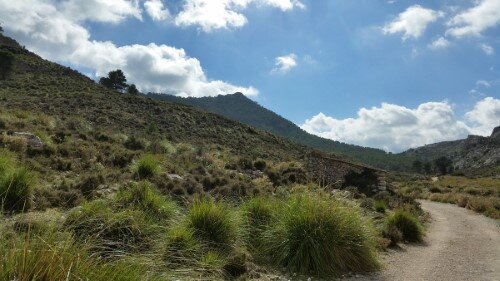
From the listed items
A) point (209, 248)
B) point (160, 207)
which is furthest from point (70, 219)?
point (160, 207)

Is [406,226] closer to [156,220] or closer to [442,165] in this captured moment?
[156,220]

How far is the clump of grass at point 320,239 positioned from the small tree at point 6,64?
4559 centimetres

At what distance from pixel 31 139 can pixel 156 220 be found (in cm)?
1005

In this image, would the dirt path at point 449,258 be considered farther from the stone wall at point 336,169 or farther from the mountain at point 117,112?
the mountain at point 117,112

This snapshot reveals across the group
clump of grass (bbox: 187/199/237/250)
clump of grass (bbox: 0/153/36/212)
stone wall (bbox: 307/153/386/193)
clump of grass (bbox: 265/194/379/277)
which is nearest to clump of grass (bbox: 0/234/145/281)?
clump of grass (bbox: 187/199/237/250)

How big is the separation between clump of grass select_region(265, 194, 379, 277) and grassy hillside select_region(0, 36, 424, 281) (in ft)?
0.06

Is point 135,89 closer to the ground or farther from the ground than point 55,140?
farther from the ground

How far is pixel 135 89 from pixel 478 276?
2419 inches

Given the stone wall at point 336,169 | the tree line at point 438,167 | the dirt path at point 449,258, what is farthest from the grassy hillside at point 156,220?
the tree line at point 438,167

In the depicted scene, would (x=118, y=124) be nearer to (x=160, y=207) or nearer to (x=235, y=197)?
(x=235, y=197)

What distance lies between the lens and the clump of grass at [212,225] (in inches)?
300

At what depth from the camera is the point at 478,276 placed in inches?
326

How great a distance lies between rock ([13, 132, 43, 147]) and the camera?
15.4 metres

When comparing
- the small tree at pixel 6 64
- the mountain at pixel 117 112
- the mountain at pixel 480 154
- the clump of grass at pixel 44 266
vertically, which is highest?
the mountain at pixel 480 154
